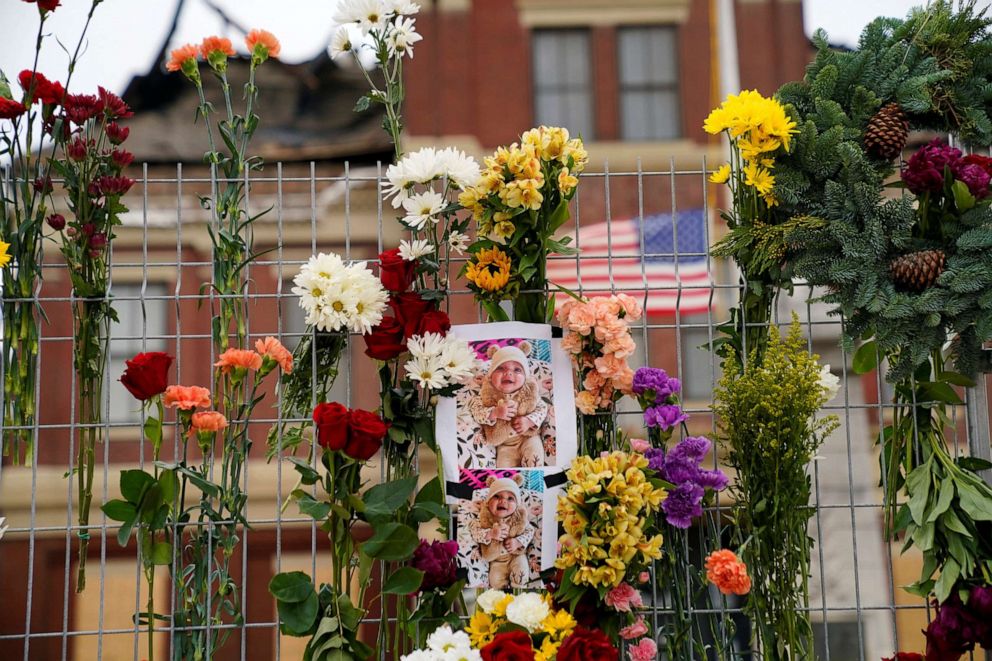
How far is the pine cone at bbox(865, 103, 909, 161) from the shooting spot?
2445 millimetres

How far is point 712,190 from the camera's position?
307 inches

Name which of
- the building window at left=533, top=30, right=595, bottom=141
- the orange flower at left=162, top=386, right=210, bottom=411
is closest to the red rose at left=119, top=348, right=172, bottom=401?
the orange flower at left=162, top=386, right=210, bottom=411

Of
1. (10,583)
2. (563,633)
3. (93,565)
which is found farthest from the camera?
(10,583)

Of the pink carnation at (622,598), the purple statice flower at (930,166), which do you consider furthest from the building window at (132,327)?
the purple statice flower at (930,166)

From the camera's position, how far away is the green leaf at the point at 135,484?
89.7 inches

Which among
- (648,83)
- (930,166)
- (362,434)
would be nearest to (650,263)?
(648,83)

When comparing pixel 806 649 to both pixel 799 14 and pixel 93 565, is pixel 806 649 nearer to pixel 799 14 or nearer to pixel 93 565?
pixel 93 565

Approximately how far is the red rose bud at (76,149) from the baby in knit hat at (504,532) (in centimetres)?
125

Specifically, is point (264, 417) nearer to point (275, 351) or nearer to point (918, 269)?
point (275, 351)

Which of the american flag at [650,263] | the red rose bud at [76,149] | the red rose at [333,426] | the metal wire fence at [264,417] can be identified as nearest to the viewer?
the red rose at [333,426]

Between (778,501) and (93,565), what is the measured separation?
5607mm

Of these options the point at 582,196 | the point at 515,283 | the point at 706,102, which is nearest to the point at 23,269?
the point at 515,283

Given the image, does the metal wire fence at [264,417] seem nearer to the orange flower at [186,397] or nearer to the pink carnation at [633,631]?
the orange flower at [186,397]

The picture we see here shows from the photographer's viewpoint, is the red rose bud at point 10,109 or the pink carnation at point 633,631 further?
the red rose bud at point 10,109
